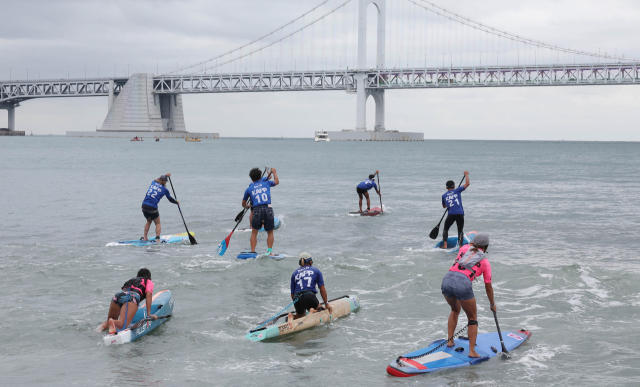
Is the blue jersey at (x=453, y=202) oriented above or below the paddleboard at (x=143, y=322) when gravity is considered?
above

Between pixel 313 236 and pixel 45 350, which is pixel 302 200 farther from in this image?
pixel 45 350

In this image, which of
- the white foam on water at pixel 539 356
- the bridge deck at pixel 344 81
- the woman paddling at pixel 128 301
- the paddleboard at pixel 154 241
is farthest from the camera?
the bridge deck at pixel 344 81

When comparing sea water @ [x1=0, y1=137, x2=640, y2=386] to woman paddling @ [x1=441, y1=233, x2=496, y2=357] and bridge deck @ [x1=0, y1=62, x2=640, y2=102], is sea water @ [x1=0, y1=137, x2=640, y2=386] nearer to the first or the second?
woman paddling @ [x1=441, y1=233, x2=496, y2=357]

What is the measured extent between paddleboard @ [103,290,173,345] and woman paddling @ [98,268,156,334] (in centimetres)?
12

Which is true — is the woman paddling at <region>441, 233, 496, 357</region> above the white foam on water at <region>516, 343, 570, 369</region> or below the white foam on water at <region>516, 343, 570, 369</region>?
above

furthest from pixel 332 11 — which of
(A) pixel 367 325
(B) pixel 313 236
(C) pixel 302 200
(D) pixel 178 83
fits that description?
(A) pixel 367 325

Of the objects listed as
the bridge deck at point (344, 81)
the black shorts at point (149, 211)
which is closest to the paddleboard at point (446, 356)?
the black shorts at point (149, 211)

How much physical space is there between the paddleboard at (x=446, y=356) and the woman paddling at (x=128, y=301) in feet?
12.5

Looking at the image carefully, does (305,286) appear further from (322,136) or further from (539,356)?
(322,136)

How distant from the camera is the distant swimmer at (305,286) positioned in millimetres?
9312

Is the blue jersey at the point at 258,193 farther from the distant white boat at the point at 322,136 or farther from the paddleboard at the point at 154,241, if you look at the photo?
the distant white boat at the point at 322,136

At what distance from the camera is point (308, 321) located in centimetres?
Answer: 938

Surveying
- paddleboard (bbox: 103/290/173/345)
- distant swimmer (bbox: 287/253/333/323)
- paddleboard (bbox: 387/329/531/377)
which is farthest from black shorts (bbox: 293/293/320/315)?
paddleboard (bbox: 103/290/173/345)

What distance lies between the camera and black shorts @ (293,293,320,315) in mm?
9391
